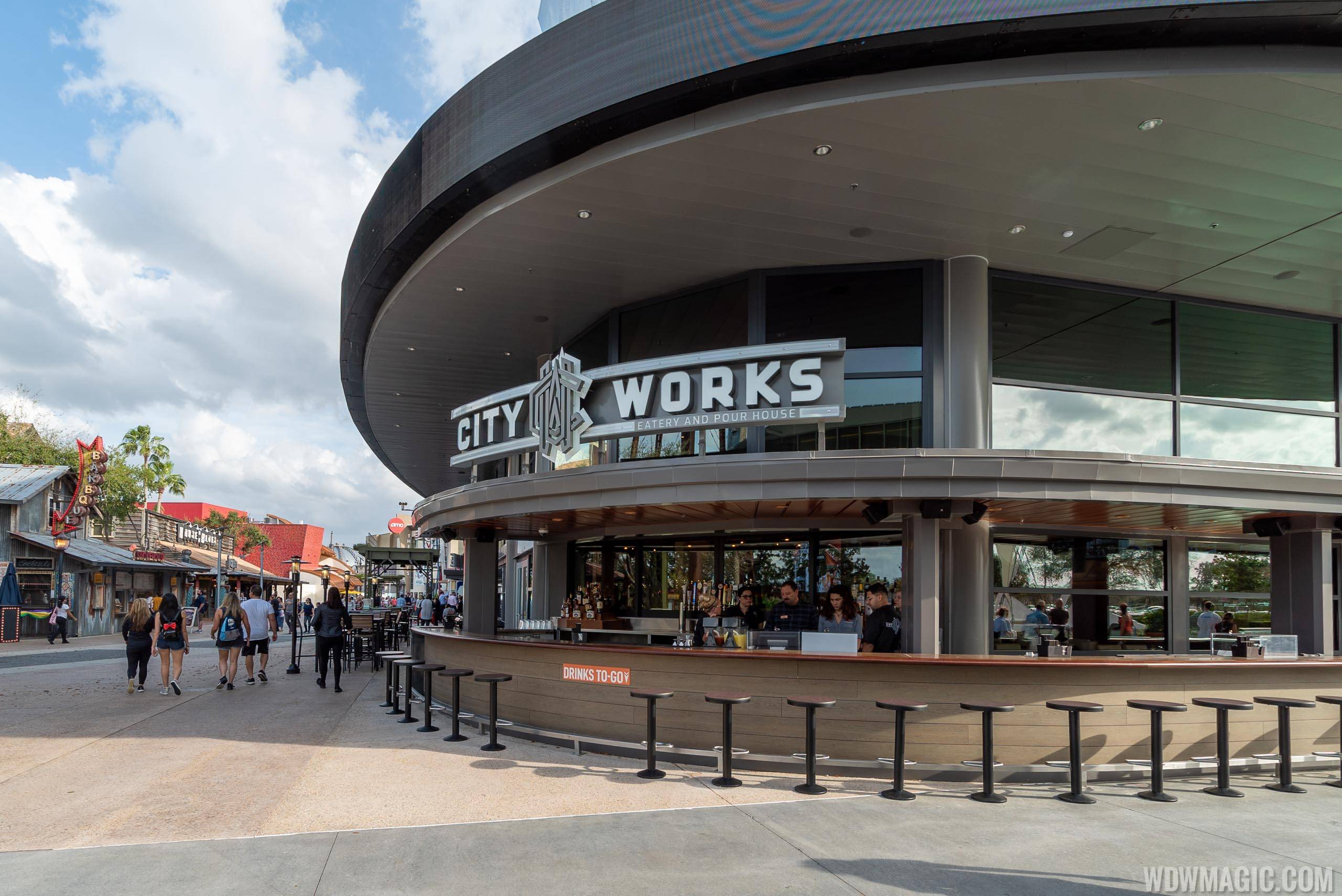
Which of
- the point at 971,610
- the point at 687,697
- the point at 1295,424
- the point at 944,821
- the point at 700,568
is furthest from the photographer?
the point at 700,568

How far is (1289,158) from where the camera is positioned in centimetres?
832

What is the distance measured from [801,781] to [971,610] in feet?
11.7

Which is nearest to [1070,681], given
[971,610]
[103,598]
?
[971,610]

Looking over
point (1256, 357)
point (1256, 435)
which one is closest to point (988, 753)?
point (1256, 435)

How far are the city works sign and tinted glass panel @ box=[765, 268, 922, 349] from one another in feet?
5.67

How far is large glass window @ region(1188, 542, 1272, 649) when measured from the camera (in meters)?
13.2

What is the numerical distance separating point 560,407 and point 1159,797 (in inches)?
289

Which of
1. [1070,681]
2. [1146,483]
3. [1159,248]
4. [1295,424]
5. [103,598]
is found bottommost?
[103,598]

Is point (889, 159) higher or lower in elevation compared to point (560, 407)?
higher

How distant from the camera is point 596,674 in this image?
9.38 meters

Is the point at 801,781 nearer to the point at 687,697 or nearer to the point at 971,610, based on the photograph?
the point at 687,697

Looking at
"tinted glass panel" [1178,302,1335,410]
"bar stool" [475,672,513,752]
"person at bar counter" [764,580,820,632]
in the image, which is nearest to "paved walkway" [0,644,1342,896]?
"bar stool" [475,672,513,752]

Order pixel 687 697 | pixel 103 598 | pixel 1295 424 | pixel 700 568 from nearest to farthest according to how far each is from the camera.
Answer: pixel 687 697
pixel 1295 424
pixel 700 568
pixel 103 598

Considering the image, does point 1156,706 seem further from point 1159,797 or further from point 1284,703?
point 1284,703
